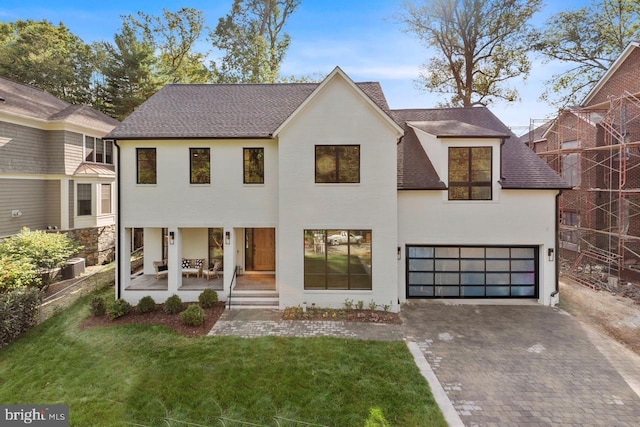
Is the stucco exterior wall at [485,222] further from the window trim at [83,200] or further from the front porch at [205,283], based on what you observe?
the window trim at [83,200]

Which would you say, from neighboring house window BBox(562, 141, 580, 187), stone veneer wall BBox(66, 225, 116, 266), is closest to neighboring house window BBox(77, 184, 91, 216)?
stone veneer wall BBox(66, 225, 116, 266)

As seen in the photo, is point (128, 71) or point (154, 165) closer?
point (154, 165)

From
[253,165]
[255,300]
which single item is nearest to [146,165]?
[253,165]

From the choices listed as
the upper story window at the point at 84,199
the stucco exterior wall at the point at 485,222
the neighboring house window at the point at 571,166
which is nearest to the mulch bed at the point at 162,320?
the stucco exterior wall at the point at 485,222

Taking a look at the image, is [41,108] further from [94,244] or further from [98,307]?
[98,307]

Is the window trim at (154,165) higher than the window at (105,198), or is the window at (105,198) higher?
the window trim at (154,165)
